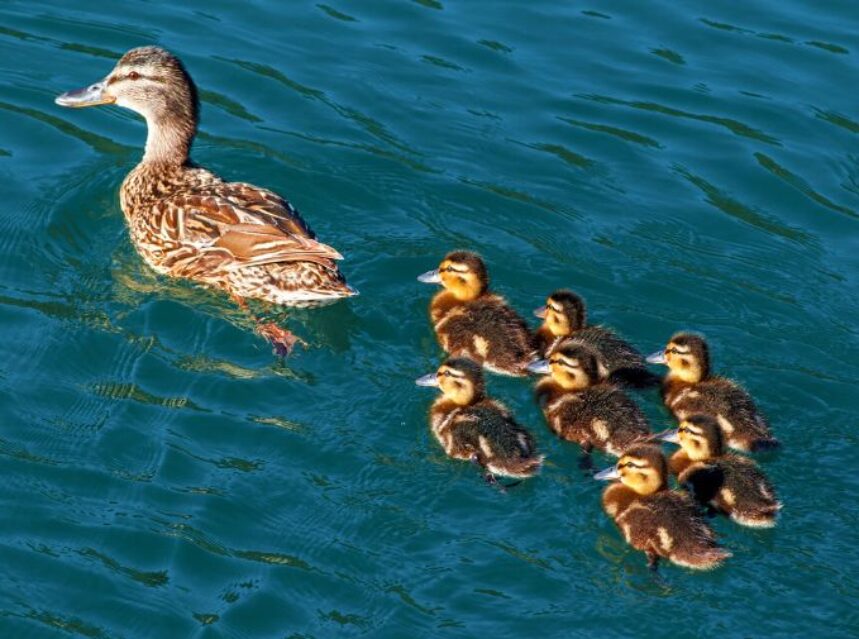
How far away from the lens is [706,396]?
25.0ft

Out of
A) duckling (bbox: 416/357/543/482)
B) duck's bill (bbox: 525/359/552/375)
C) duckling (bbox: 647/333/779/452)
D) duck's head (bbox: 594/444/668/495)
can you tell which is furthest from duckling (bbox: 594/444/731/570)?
duck's bill (bbox: 525/359/552/375)

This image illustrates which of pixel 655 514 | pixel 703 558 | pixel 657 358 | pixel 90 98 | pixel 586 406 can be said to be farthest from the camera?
pixel 90 98

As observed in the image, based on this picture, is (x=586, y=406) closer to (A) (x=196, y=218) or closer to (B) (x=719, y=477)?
(B) (x=719, y=477)

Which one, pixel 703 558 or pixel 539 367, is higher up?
pixel 539 367

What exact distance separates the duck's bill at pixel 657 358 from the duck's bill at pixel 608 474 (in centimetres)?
89

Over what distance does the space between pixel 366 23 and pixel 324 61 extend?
64 centimetres

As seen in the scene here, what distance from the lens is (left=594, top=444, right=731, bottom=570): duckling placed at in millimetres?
6746

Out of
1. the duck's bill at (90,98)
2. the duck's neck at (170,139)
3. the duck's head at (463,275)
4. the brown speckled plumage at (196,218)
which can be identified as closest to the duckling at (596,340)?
the duck's head at (463,275)

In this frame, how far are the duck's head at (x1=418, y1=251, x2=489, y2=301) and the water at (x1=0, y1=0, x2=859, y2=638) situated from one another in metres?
0.26

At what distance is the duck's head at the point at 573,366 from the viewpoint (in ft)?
25.2

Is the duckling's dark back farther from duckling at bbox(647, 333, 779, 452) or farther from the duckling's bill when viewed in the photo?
duckling at bbox(647, 333, 779, 452)

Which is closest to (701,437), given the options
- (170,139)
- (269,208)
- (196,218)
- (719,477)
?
(719,477)

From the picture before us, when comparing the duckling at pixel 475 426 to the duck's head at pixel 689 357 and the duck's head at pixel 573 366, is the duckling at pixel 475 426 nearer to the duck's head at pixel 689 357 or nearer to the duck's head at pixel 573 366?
the duck's head at pixel 573 366

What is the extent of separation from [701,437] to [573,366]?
744 mm
